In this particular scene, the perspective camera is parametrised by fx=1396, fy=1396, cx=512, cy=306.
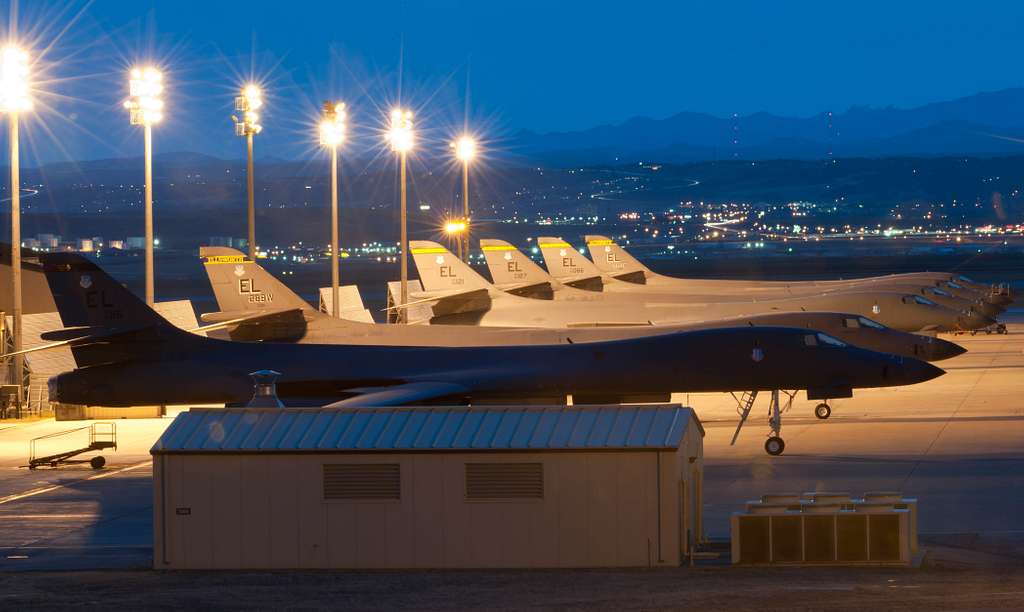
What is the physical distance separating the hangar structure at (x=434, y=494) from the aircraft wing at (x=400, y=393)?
8.77 meters

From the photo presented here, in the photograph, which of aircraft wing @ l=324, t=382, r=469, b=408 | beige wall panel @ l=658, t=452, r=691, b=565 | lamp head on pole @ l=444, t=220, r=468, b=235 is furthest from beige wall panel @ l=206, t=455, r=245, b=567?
lamp head on pole @ l=444, t=220, r=468, b=235

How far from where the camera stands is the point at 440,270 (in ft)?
173

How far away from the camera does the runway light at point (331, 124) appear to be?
173ft

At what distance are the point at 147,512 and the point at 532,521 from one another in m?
8.70

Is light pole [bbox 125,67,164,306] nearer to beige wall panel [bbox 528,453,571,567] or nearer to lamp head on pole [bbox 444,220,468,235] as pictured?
beige wall panel [bbox 528,453,571,567]

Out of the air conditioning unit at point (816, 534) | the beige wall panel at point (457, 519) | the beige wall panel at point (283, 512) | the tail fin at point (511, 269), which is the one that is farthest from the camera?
the tail fin at point (511, 269)

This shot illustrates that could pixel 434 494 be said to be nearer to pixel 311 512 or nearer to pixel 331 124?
pixel 311 512

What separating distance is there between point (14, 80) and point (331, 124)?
666 inches

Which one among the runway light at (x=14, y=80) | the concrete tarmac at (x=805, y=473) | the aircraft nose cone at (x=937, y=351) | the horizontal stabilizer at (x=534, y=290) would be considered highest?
the runway light at (x=14, y=80)

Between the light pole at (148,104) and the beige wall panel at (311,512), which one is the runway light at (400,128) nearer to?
the light pole at (148,104)

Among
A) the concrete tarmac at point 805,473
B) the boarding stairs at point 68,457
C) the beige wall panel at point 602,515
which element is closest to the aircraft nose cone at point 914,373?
the concrete tarmac at point 805,473

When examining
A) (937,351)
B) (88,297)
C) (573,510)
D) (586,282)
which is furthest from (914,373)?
(586,282)

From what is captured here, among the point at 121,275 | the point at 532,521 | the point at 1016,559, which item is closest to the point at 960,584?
the point at 1016,559

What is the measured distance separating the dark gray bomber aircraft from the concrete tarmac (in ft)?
5.29
